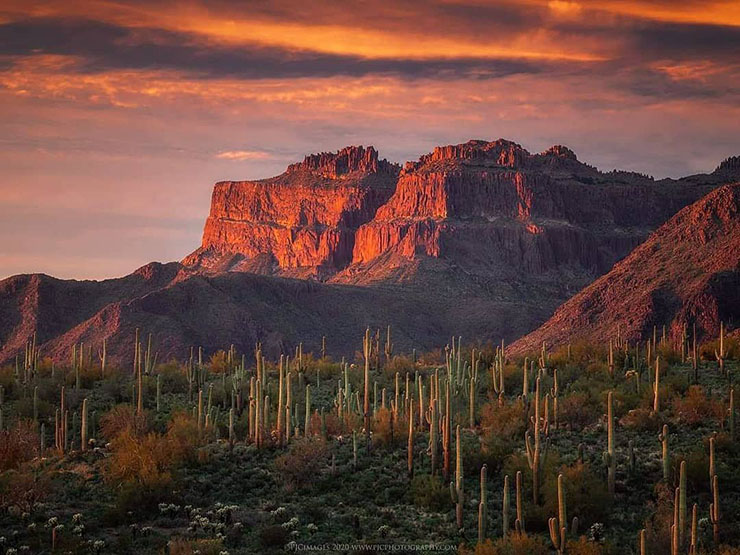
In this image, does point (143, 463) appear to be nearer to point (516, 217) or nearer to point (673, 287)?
point (673, 287)

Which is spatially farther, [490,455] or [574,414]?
[574,414]

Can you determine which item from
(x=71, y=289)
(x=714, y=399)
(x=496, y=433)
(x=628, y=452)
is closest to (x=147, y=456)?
(x=496, y=433)

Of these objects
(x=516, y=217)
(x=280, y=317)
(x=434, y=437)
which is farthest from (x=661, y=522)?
(x=516, y=217)

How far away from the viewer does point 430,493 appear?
40.2 m

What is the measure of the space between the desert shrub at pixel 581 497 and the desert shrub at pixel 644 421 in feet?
30.3

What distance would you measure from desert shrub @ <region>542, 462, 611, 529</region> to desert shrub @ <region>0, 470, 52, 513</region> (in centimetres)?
1658

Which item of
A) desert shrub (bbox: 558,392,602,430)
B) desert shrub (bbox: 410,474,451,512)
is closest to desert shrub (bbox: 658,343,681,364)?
desert shrub (bbox: 558,392,602,430)

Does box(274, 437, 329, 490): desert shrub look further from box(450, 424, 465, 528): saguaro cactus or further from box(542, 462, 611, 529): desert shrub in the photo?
box(542, 462, 611, 529): desert shrub

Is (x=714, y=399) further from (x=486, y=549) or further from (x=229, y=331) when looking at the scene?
(x=229, y=331)

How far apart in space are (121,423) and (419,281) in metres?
113

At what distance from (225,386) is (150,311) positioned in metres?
65.6

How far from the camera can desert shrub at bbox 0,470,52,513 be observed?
39750 millimetres

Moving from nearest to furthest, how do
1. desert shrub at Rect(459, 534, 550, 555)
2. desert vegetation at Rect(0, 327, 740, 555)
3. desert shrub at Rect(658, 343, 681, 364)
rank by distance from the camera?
desert shrub at Rect(459, 534, 550, 555) < desert vegetation at Rect(0, 327, 740, 555) < desert shrub at Rect(658, 343, 681, 364)

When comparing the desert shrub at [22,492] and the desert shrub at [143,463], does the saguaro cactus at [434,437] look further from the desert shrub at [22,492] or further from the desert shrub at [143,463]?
the desert shrub at [22,492]
